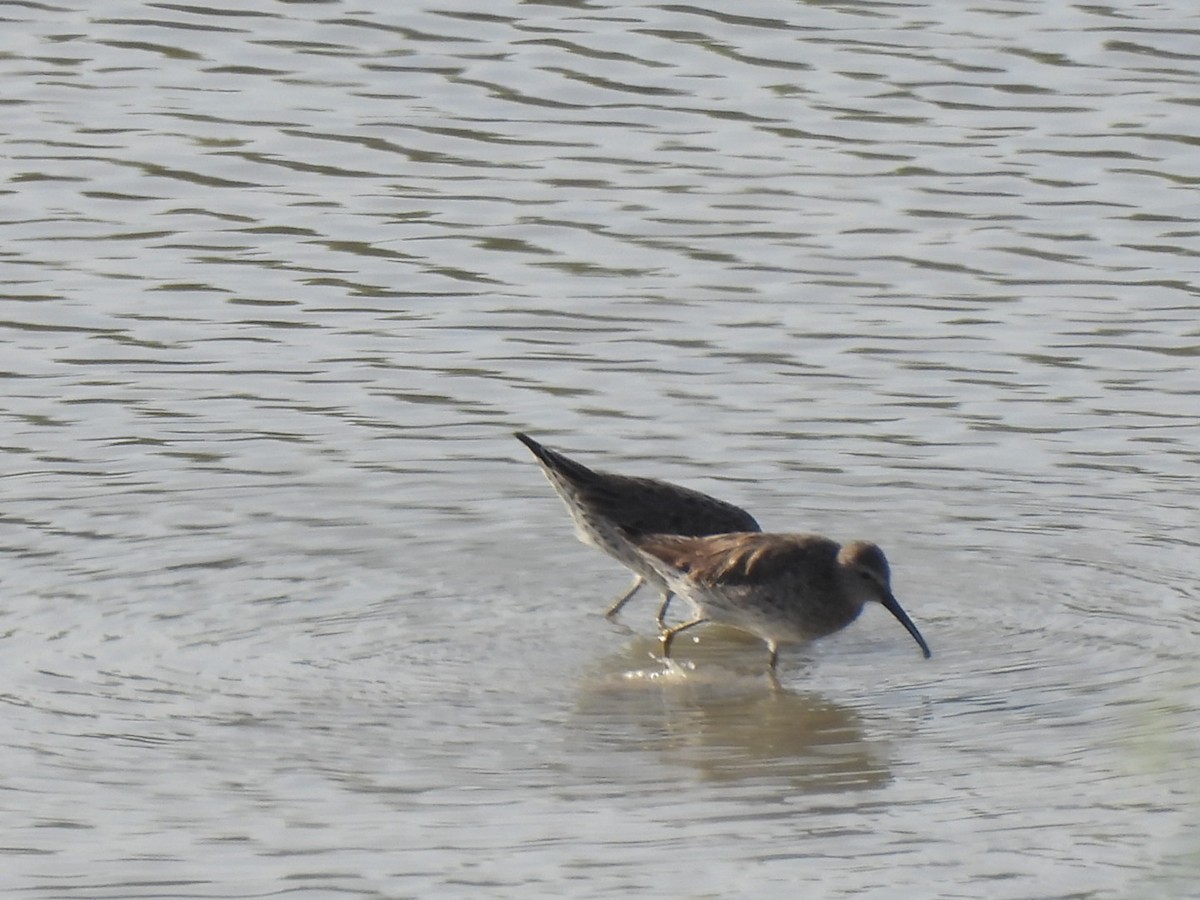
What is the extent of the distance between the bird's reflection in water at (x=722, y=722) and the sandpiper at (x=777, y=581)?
22 cm

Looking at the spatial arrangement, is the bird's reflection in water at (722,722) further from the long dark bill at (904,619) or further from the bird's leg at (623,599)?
the long dark bill at (904,619)

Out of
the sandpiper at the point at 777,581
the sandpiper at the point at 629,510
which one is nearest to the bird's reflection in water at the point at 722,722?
the sandpiper at the point at 777,581

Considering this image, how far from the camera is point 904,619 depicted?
11.7m

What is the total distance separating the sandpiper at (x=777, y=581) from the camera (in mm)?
11867

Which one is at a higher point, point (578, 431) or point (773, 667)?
point (578, 431)

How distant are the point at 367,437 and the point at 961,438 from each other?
10.6 feet

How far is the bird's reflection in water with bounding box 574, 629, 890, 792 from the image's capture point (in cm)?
1050

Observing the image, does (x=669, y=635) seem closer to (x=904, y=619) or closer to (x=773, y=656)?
(x=773, y=656)

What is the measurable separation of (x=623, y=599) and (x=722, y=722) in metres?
1.65

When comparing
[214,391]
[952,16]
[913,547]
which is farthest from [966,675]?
[952,16]

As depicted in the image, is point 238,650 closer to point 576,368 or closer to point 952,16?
point 576,368

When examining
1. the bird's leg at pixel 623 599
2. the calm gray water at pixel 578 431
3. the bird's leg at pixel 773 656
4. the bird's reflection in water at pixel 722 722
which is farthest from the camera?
the bird's leg at pixel 623 599

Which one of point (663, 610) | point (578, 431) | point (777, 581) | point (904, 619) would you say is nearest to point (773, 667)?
point (777, 581)

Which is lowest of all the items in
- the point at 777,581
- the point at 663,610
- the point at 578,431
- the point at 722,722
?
the point at 663,610
